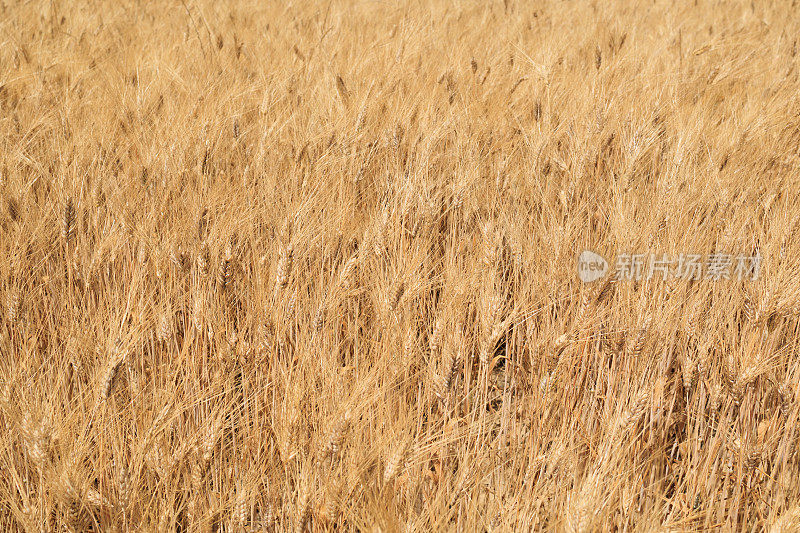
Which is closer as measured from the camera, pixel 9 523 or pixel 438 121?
pixel 9 523

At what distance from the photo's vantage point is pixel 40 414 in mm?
909

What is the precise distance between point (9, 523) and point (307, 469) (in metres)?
0.54

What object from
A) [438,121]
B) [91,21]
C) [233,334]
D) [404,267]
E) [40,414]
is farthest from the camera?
[91,21]

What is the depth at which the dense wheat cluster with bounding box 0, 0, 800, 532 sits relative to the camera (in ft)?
3.31

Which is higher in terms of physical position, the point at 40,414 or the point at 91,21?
the point at 91,21

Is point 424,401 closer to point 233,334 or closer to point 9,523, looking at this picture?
point 233,334

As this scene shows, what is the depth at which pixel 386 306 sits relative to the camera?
127 cm

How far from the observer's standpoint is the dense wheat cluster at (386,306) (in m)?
1.01

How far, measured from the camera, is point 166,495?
0.97 meters

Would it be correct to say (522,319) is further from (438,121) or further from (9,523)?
(9,523)

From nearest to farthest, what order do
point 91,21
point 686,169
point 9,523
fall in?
point 9,523 → point 686,169 → point 91,21

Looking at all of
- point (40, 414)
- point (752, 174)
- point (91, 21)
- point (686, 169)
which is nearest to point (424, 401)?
point (40, 414)

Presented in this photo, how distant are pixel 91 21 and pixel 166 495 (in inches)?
118

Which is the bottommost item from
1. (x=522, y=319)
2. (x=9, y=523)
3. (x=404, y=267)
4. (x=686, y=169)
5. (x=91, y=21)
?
(x=9, y=523)
